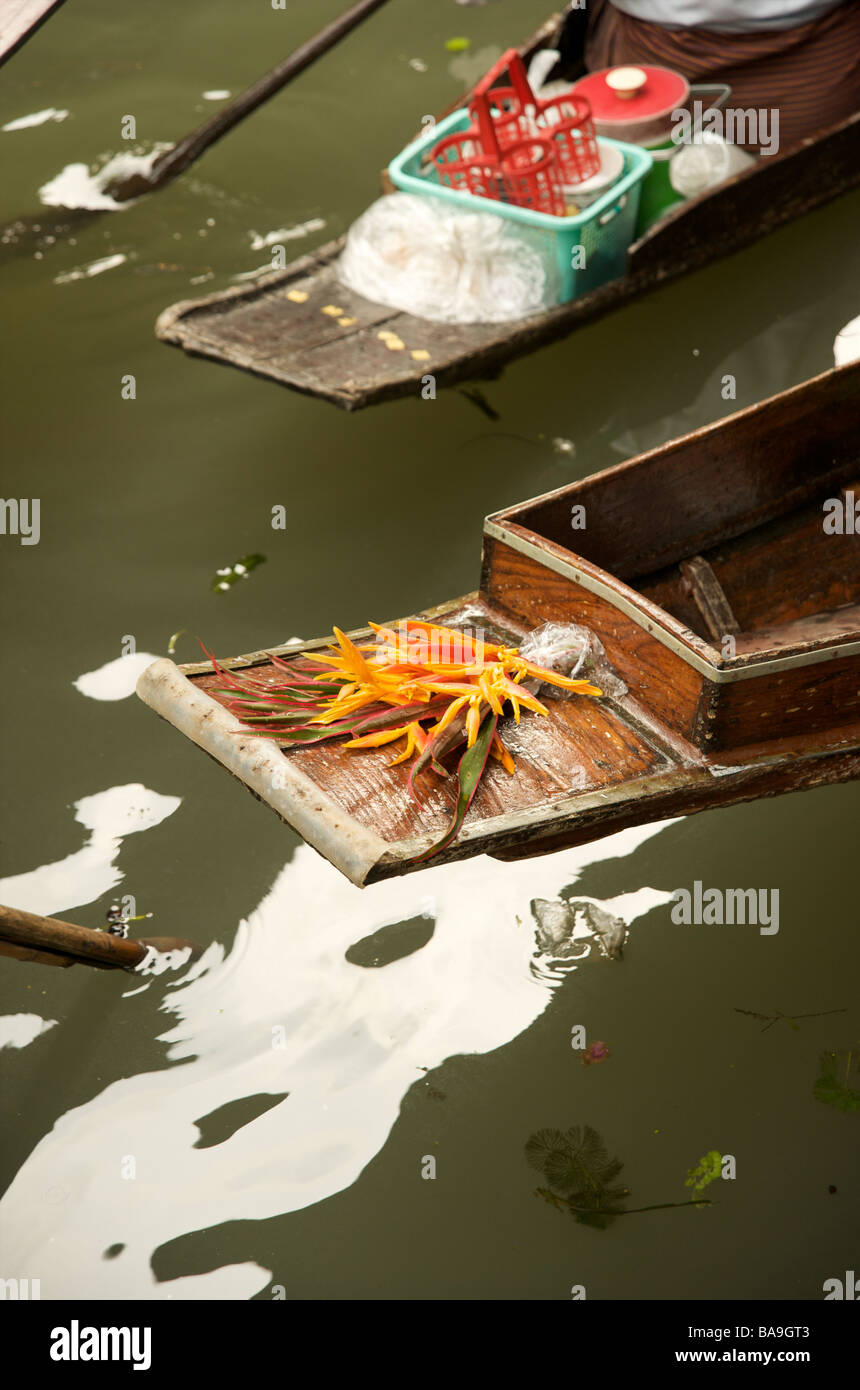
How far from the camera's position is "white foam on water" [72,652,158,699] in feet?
13.6

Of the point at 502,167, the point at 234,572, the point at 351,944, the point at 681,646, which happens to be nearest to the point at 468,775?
the point at 681,646

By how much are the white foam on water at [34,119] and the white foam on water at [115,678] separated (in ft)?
13.0

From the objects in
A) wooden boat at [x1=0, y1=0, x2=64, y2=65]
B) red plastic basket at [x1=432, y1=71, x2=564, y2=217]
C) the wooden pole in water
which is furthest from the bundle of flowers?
the wooden pole in water

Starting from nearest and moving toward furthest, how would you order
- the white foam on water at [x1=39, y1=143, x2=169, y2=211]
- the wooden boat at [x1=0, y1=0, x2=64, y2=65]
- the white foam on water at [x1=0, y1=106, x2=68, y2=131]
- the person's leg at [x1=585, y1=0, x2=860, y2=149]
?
1. the wooden boat at [x1=0, y1=0, x2=64, y2=65]
2. the person's leg at [x1=585, y1=0, x2=860, y2=149]
3. the white foam on water at [x1=39, y1=143, x2=169, y2=211]
4. the white foam on water at [x1=0, y1=106, x2=68, y2=131]

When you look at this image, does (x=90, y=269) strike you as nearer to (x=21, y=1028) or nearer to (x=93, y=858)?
(x=93, y=858)

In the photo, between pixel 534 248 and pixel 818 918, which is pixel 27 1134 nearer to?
pixel 818 918

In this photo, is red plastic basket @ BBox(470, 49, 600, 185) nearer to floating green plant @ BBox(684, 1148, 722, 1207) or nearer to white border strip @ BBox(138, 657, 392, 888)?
→ white border strip @ BBox(138, 657, 392, 888)

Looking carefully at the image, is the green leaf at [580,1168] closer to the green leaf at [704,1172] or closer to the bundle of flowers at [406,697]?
the green leaf at [704,1172]

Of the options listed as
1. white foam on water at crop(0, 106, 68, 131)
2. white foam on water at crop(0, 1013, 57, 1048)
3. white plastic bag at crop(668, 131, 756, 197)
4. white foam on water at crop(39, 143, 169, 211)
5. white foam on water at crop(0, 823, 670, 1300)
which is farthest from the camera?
white foam on water at crop(0, 106, 68, 131)

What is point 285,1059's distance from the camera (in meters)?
3.25

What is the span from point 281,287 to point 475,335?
0.77 meters

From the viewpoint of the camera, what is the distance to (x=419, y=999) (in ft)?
11.0

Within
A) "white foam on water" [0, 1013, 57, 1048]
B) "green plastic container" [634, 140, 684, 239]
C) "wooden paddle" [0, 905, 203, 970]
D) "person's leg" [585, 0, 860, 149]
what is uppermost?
"person's leg" [585, 0, 860, 149]

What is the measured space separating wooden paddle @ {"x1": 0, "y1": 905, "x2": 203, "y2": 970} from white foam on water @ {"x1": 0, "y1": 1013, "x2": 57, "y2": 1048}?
23cm
